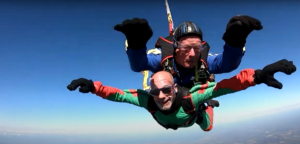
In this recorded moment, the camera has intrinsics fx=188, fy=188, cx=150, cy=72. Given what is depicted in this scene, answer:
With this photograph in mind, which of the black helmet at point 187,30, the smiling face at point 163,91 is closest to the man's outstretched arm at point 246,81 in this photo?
the smiling face at point 163,91

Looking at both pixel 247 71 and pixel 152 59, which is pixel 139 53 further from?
pixel 247 71

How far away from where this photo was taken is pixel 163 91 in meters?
2.14

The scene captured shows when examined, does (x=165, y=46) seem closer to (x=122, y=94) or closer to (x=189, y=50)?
(x=189, y=50)

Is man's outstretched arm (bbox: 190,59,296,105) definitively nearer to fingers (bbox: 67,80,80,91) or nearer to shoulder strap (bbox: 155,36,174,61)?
shoulder strap (bbox: 155,36,174,61)

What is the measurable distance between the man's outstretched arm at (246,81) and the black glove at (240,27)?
31 centimetres

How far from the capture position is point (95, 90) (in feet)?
6.34

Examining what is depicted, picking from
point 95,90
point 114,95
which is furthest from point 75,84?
point 114,95

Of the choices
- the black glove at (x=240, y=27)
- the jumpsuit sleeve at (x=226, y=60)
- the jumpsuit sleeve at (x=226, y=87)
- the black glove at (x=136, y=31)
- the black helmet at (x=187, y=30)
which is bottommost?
the jumpsuit sleeve at (x=226, y=87)

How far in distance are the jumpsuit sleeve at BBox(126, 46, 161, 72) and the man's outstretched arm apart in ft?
2.08

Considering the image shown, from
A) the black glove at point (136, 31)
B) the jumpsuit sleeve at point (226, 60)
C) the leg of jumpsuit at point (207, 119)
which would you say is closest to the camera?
the black glove at point (136, 31)

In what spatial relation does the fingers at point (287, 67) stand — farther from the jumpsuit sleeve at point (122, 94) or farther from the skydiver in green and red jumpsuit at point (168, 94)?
the jumpsuit sleeve at point (122, 94)

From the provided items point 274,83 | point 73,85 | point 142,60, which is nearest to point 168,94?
point 142,60

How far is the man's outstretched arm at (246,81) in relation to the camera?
1204mm

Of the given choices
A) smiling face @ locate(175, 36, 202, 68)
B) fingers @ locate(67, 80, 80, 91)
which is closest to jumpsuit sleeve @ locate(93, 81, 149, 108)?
fingers @ locate(67, 80, 80, 91)
